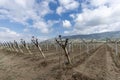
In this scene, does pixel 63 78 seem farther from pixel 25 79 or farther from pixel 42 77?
pixel 25 79

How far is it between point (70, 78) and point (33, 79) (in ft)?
12.4

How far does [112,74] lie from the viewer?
54.1 feet

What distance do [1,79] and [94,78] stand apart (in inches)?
377

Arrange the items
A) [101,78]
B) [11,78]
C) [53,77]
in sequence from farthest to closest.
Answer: [11,78]
[53,77]
[101,78]

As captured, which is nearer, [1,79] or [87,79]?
[87,79]

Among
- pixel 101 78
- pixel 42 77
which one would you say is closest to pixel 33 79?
pixel 42 77

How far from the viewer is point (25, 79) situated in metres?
18.1

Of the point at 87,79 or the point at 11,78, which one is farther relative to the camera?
the point at 11,78

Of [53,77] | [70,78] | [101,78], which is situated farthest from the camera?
[53,77]

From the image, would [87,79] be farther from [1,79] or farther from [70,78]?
[1,79]

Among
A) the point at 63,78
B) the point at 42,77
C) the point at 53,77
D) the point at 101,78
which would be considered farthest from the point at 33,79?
the point at 101,78

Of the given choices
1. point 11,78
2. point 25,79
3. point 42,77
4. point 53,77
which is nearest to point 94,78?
point 53,77

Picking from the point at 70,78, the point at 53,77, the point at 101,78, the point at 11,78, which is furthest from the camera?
the point at 11,78

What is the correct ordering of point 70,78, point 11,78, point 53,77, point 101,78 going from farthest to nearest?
1. point 11,78
2. point 53,77
3. point 70,78
4. point 101,78
